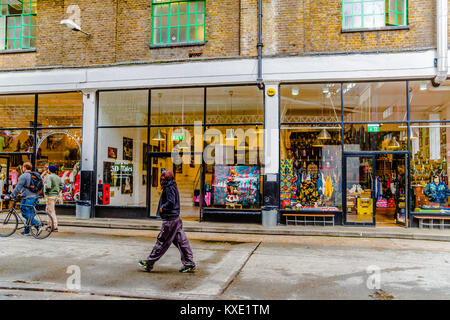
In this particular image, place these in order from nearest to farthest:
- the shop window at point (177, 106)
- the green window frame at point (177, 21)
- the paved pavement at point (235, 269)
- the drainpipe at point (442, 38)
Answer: the paved pavement at point (235, 269) < the drainpipe at point (442, 38) < the green window frame at point (177, 21) < the shop window at point (177, 106)

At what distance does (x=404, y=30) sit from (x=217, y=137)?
6.76 meters

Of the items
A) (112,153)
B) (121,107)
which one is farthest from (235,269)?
(121,107)

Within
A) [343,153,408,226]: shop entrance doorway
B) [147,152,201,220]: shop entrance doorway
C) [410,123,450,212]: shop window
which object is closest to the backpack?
[147,152,201,220]: shop entrance doorway

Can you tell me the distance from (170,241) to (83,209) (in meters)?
7.95

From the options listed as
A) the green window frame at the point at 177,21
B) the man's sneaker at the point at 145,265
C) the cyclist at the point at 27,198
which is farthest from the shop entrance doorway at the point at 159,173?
the man's sneaker at the point at 145,265

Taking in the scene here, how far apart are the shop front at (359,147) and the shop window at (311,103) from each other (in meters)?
0.03

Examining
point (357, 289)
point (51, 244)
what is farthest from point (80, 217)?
point (357, 289)

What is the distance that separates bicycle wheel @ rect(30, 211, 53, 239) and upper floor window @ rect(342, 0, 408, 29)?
10.4 m

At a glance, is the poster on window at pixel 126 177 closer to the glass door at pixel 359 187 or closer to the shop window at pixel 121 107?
the shop window at pixel 121 107

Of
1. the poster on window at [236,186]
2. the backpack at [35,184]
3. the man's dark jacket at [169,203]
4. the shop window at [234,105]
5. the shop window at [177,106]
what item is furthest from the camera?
the shop window at [177,106]

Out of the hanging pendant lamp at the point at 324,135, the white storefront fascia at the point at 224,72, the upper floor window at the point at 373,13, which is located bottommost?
the hanging pendant lamp at the point at 324,135

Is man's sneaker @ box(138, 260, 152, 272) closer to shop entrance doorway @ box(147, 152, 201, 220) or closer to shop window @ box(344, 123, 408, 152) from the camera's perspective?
shop entrance doorway @ box(147, 152, 201, 220)

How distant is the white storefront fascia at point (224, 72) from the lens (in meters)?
11.7

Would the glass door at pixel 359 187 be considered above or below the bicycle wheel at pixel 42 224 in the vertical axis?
above
